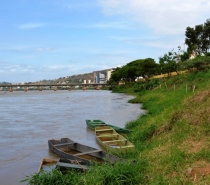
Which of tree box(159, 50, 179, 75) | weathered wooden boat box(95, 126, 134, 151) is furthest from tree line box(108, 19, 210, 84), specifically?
weathered wooden boat box(95, 126, 134, 151)

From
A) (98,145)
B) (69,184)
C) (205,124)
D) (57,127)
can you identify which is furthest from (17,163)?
(57,127)

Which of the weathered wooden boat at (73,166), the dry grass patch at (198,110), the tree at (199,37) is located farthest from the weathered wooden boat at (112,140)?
the tree at (199,37)

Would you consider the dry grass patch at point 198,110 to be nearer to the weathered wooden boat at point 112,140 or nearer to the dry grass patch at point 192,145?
Result: the dry grass patch at point 192,145

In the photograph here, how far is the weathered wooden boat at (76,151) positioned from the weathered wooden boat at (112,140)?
0.67m

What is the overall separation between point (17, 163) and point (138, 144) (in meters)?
4.37

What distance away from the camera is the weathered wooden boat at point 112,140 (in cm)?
955

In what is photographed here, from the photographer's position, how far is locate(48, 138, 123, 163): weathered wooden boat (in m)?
9.02

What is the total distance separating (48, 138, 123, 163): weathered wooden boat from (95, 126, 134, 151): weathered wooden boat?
0.67 m

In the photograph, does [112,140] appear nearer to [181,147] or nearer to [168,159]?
[181,147]

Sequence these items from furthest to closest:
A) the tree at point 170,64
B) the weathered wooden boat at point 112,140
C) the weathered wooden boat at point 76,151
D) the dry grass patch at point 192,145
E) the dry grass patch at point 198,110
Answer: the tree at point 170,64, the weathered wooden boat at point 112,140, the weathered wooden boat at point 76,151, the dry grass patch at point 198,110, the dry grass patch at point 192,145

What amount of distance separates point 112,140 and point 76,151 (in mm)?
1930

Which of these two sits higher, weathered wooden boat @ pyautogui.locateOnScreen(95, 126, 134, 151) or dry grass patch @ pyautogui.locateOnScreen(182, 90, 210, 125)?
dry grass patch @ pyautogui.locateOnScreen(182, 90, 210, 125)

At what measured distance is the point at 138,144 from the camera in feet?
32.2

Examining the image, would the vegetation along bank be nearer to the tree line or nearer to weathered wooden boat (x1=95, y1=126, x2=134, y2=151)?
weathered wooden boat (x1=95, y1=126, x2=134, y2=151)
